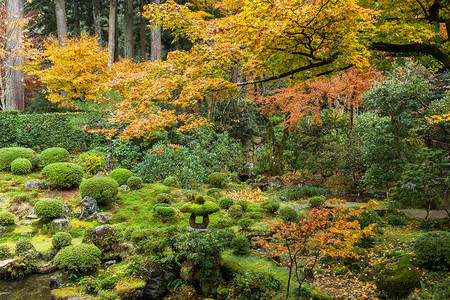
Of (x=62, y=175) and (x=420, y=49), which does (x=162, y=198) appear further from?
(x=420, y=49)

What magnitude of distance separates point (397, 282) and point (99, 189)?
23.1ft

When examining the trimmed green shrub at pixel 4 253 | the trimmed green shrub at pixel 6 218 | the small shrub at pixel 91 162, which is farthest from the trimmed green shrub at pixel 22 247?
the small shrub at pixel 91 162

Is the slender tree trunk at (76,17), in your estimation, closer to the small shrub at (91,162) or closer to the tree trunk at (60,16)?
the tree trunk at (60,16)

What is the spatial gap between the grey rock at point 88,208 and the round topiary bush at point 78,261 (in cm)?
211

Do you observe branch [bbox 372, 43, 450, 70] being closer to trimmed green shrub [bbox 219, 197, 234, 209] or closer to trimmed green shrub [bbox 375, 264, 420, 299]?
trimmed green shrub [bbox 375, 264, 420, 299]

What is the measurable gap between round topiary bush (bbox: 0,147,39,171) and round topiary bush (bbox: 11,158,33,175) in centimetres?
41

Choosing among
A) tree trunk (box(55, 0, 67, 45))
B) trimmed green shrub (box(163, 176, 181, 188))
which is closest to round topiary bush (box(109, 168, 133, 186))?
trimmed green shrub (box(163, 176, 181, 188))

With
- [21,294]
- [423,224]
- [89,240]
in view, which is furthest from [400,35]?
[21,294]

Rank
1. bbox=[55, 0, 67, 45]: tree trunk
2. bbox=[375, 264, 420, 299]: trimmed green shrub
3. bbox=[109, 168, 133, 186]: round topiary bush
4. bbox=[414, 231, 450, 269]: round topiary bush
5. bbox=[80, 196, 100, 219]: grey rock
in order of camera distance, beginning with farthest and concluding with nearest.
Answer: bbox=[55, 0, 67, 45]: tree trunk
bbox=[109, 168, 133, 186]: round topiary bush
bbox=[80, 196, 100, 219]: grey rock
bbox=[414, 231, 450, 269]: round topiary bush
bbox=[375, 264, 420, 299]: trimmed green shrub

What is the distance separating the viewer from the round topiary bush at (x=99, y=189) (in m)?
8.06

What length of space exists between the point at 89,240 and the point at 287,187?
762 cm

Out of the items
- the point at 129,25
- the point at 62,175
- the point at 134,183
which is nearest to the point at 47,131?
the point at 62,175

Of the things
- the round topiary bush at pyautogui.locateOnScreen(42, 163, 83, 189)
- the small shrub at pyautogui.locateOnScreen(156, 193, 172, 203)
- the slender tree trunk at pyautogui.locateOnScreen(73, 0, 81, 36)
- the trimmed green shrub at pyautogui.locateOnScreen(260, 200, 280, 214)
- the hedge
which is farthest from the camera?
the slender tree trunk at pyautogui.locateOnScreen(73, 0, 81, 36)

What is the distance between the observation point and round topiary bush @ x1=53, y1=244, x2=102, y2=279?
5457 mm
